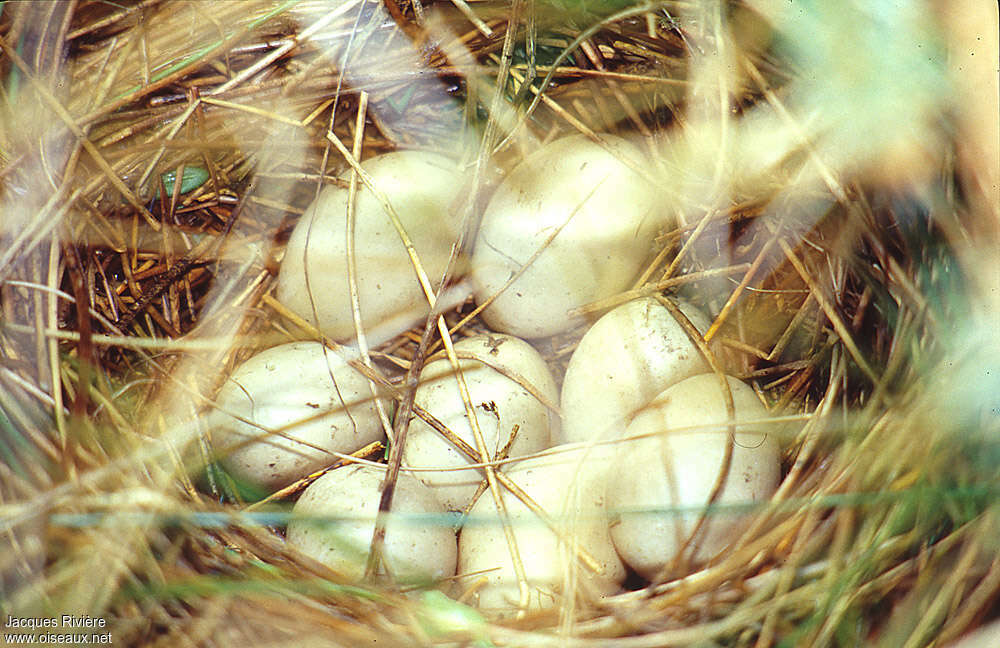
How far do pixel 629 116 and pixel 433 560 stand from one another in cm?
75

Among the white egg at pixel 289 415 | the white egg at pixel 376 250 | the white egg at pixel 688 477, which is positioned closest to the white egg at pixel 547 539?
the white egg at pixel 688 477

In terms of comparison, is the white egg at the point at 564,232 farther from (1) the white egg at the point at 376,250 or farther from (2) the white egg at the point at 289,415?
(2) the white egg at the point at 289,415

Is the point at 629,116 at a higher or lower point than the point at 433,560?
higher

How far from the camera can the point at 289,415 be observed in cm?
107

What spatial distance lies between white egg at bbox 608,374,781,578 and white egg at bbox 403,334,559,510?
6.9 inches

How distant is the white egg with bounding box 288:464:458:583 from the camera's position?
940mm

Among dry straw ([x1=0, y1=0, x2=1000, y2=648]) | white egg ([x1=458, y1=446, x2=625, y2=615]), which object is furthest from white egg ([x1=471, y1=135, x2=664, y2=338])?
white egg ([x1=458, y1=446, x2=625, y2=615])

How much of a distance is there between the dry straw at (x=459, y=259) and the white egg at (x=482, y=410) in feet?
0.14

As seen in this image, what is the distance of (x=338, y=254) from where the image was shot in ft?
3.74

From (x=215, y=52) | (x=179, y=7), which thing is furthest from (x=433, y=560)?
(x=179, y=7)

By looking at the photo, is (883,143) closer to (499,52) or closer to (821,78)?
(821,78)

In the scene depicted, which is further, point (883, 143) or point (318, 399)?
point (318, 399)

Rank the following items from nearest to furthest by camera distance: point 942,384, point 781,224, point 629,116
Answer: point 942,384, point 781,224, point 629,116

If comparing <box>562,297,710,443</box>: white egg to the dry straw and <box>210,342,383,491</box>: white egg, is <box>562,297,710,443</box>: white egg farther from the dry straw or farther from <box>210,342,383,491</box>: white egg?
<box>210,342,383,491</box>: white egg
